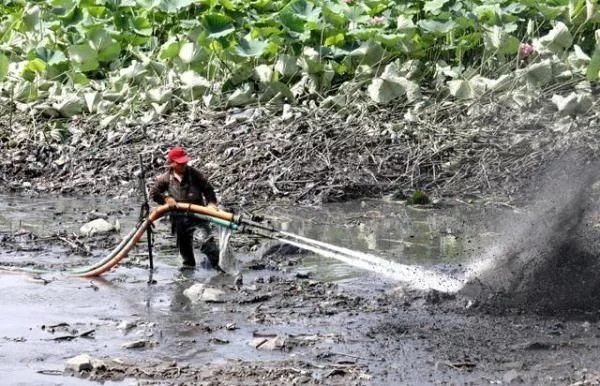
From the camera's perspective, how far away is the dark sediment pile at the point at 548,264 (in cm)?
830

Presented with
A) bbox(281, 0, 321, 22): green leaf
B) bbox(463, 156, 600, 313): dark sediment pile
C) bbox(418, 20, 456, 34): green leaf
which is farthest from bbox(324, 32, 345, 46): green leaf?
bbox(463, 156, 600, 313): dark sediment pile

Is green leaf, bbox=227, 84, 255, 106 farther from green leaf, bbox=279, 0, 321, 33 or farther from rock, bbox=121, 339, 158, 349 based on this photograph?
rock, bbox=121, 339, 158, 349

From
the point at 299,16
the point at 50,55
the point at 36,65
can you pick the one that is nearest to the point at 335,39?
the point at 299,16

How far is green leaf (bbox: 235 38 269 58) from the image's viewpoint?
1373 centimetres

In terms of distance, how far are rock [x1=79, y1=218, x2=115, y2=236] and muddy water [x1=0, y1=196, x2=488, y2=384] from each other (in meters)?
0.14

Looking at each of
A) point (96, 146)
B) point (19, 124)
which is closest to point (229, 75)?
point (96, 146)

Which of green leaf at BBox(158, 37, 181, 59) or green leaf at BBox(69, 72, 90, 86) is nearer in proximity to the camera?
green leaf at BBox(158, 37, 181, 59)

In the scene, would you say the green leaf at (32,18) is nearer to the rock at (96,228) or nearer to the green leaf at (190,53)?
the green leaf at (190,53)

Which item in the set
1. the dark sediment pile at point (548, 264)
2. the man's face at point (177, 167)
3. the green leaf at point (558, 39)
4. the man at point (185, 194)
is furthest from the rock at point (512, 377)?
the green leaf at point (558, 39)

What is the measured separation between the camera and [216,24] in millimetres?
14000

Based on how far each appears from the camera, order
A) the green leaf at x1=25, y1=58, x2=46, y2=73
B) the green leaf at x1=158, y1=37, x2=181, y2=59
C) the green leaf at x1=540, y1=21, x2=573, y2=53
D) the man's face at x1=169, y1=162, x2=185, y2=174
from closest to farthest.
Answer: the man's face at x1=169, y1=162, x2=185, y2=174 → the green leaf at x1=540, y1=21, x2=573, y2=53 → the green leaf at x1=158, y1=37, x2=181, y2=59 → the green leaf at x1=25, y1=58, x2=46, y2=73

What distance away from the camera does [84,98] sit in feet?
48.4

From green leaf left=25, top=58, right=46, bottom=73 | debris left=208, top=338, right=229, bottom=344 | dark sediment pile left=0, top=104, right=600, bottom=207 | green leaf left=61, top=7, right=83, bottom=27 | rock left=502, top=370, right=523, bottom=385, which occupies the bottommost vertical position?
rock left=502, top=370, right=523, bottom=385

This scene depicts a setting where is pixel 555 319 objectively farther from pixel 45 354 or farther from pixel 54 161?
pixel 54 161
